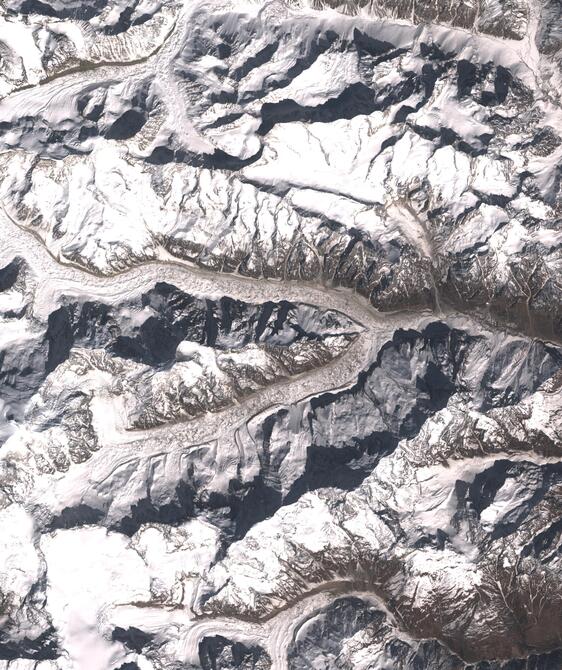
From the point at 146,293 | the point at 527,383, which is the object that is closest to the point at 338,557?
the point at 527,383

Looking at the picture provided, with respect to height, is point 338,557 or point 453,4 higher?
point 453,4

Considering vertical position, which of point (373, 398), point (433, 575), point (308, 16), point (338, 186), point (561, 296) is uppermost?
point (308, 16)

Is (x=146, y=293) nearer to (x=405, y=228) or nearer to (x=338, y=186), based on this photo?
(x=338, y=186)

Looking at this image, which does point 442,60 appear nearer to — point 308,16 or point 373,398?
point 308,16

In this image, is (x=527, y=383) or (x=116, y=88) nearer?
(x=527, y=383)

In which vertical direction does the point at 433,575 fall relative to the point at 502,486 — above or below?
below

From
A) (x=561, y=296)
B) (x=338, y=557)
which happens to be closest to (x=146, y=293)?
(x=338, y=557)
